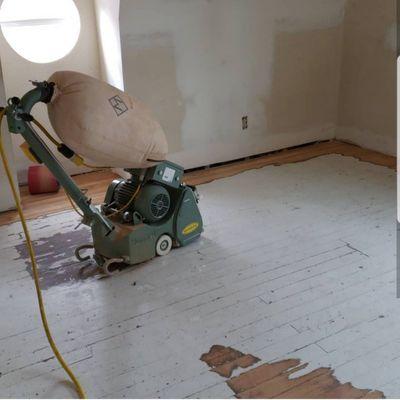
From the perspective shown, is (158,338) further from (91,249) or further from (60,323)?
(91,249)

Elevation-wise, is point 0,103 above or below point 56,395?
above

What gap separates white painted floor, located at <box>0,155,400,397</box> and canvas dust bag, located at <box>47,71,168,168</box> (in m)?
0.62

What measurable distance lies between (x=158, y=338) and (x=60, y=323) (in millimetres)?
436

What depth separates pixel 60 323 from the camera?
2.11m

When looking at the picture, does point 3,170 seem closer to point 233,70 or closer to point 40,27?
point 40,27

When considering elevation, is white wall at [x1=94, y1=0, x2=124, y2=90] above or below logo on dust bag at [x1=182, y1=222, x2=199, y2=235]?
above

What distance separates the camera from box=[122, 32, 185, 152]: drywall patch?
3357 mm

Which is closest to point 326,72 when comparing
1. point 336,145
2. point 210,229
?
point 336,145

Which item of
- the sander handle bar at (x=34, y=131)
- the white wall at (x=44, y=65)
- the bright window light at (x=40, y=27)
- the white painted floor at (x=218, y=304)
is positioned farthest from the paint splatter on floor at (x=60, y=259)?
the bright window light at (x=40, y=27)

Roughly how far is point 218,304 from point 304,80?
8.54 feet

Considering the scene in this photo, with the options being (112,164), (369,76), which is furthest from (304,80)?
(112,164)

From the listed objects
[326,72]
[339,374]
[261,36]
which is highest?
[261,36]

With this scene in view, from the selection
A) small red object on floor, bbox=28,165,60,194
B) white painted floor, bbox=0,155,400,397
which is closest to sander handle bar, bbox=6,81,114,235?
white painted floor, bbox=0,155,400,397

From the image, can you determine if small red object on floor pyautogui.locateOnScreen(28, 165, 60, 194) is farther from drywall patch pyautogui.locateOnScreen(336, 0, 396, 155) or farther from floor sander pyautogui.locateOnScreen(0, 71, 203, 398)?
drywall patch pyautogui.locateOnScreen(336, 0, 396, 155)
